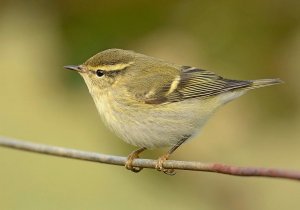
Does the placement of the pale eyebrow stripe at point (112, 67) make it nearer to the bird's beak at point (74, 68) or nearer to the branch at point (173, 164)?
the bird's beak at point (74, 68)

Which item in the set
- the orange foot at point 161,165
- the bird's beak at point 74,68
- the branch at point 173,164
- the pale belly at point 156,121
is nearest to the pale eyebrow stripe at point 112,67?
the bird's beak at point 74,68

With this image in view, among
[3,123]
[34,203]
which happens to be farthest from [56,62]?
[3,123]

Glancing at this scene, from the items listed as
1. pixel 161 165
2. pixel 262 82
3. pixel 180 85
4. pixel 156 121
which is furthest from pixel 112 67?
pixel 161 165

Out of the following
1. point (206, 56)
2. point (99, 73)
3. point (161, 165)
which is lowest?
point (161, 165)

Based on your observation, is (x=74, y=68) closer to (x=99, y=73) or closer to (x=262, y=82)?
(x=99, y=73)

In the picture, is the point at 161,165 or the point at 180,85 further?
the point at 180,85

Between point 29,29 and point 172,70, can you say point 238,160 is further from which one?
point 29,29

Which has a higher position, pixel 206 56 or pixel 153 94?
pixel 206 56

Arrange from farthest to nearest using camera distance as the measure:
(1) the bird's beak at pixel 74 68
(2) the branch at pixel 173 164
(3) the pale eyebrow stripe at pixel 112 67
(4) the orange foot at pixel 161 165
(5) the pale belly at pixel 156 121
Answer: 1. (3) the pale eyebrow stripe at pixel 112 67
2. (1) the bird's beak at pixel 74 68
3. (5) the pale belly at pixel 156 121
4. (4) the orange foot at pixel 161 165
5. (2) the branch at pixel 173 164
